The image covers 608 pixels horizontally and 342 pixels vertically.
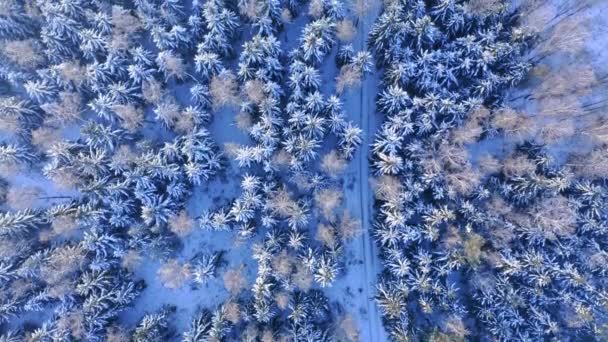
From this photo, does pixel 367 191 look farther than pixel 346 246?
Yes

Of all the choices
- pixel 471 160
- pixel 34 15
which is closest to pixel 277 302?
pixel 471 160

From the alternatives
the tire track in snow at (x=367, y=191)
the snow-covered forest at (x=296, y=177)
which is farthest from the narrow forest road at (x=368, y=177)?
the snow-covered forest at (x=296, y=177)

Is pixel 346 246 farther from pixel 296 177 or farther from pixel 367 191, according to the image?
pixel 296 177

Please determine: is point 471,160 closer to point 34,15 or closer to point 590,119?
point 590,119

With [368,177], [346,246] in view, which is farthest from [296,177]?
[346,246]

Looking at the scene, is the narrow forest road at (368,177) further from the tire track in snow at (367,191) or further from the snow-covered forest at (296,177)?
the snow-covered forest at (296,177)

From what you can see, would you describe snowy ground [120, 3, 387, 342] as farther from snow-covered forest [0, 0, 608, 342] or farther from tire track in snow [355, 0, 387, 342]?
snow-covered forest [0, 0, 608, 342]

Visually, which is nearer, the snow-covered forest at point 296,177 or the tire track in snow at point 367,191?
the snow-covered forest at point 296,177

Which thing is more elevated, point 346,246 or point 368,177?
point 368,177
